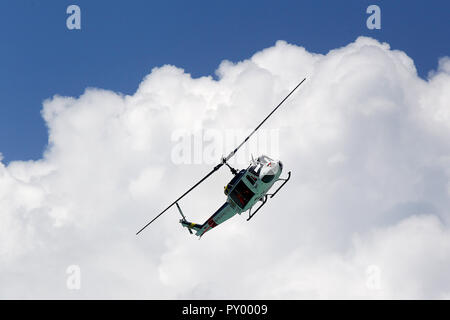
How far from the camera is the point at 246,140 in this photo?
6031cm

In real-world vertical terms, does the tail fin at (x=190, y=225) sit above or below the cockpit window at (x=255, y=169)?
above

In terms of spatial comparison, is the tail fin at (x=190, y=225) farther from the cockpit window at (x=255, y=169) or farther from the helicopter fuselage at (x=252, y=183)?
the cockpit window at (x=255, y=169)

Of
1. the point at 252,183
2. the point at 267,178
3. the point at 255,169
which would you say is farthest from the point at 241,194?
the point at 267,178

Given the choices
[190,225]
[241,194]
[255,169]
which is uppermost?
[190,225]

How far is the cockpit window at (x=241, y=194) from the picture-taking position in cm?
6431

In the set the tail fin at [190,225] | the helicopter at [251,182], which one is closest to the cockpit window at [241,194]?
the helicopter at [251,182]

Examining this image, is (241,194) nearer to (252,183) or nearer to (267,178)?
(252,183)

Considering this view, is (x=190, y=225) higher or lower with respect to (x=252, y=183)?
higher

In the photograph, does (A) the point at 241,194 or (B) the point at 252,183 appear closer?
(B) the point at 252,183

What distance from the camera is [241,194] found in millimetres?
65125
